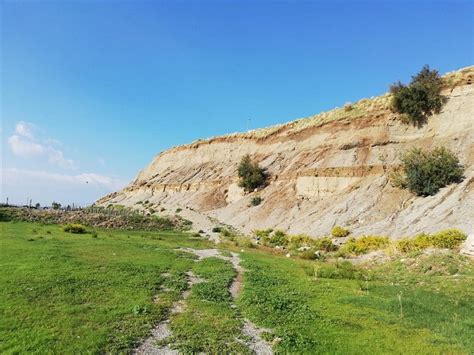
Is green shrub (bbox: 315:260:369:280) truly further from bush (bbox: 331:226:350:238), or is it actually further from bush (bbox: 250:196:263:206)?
bush (bbox: 250:196:263:206)

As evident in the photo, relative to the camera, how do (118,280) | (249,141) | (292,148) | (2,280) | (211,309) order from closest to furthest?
(211,309) → (2,280) → (118,280) → (292,148) → (249,141)

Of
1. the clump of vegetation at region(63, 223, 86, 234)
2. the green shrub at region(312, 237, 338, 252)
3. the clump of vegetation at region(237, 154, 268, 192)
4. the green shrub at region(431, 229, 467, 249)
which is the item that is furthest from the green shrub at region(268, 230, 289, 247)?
the clump of vegetation at region(237, 154, 268, 192)

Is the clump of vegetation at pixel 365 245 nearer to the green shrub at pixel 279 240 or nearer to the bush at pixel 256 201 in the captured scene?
the green shrub at pixel 279 240

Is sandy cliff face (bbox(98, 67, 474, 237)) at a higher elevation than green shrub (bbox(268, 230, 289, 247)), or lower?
higher

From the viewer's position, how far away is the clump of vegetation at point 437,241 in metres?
24.8

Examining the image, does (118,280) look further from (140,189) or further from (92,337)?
(140,189)

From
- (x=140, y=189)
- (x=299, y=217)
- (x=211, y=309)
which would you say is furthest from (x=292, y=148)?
(x=211, y=309)

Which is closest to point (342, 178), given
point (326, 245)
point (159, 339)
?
point (326, 245)

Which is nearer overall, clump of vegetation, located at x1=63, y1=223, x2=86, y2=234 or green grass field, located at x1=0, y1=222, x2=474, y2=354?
green grass field, located at x1=0, y1=222, x2=474, y2=354

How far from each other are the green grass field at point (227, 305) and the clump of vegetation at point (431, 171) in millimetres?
16051

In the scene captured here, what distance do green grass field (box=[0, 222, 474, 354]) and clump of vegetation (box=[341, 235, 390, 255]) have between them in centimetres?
685

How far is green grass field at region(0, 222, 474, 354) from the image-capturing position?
10.5m

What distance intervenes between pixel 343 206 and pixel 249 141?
128 ft

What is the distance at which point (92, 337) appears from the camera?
10.2 metres
